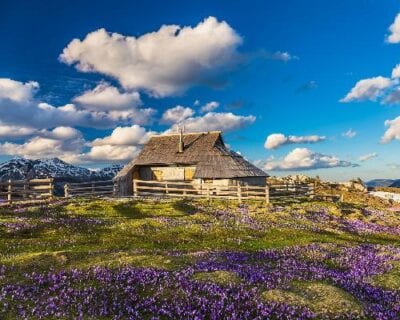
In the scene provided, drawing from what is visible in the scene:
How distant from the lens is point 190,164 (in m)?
64.0

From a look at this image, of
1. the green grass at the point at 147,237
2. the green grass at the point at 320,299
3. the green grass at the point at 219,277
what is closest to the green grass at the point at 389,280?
the green grass at the point at 320,299

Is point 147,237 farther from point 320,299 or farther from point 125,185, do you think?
point 125,185

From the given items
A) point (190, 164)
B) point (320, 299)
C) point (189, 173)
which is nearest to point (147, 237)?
point (320, 299)

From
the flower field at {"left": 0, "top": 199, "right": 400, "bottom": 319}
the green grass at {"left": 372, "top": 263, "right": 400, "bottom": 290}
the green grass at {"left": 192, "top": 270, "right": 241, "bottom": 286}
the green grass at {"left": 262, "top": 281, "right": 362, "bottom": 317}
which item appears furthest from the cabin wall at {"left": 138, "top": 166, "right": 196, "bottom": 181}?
the green grass at {"left": 262, "top": 281, "right": 362, "bottom": 317}

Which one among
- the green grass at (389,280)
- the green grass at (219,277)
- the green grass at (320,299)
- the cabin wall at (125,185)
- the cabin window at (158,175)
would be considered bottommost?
the green grass at (389,280)

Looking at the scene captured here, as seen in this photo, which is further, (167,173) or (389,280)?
(167,173)

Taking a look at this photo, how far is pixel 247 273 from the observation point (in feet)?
40.6

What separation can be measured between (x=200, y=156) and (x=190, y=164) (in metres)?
2.20

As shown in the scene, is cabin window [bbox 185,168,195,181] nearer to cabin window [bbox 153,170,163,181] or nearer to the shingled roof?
the shingled roof

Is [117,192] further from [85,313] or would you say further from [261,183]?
[85,313]

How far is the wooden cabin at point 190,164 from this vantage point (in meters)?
58.8

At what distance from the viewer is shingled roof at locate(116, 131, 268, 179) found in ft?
193

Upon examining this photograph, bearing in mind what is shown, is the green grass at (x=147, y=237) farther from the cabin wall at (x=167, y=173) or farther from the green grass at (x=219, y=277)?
the cabin wall at (x=167, y=173)

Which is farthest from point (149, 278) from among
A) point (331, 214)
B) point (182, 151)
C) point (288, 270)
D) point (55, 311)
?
point (182, 151)
